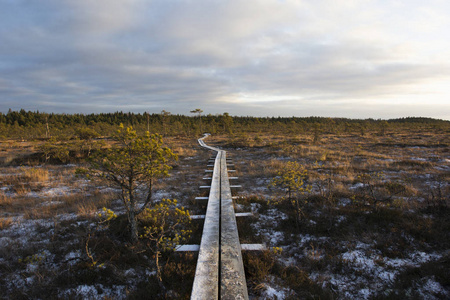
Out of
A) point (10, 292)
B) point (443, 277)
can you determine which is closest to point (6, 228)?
point (10, 292)

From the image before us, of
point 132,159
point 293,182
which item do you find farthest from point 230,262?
point 293,182

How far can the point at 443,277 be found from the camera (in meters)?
3.55

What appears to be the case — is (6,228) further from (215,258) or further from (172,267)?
(215,258)

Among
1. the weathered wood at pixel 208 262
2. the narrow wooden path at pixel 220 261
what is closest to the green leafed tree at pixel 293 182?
the narrow wooden path at pixel 220 261

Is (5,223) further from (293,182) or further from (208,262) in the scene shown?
(293,182)

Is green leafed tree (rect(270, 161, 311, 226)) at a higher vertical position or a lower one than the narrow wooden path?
higher

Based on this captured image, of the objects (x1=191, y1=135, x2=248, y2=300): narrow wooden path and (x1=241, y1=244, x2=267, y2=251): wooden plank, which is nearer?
(x1=191, y1=135, x2=248, y2=300): narrow wooden path

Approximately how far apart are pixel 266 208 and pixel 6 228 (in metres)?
7.45

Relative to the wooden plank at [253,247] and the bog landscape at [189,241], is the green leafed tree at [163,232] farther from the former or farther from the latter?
the wooden plank at [253,247]

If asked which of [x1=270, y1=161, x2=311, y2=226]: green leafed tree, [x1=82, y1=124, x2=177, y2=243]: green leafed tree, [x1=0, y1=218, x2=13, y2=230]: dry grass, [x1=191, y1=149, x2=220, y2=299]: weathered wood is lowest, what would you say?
[x1=0, y1=218, x2=13, y2=230]: dry grass

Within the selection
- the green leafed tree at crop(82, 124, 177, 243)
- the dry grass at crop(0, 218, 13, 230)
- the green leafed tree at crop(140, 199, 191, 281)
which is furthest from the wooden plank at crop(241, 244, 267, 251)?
the dry grass at crop(0, 218, 13, 230)

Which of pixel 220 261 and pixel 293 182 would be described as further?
pixel 293 182

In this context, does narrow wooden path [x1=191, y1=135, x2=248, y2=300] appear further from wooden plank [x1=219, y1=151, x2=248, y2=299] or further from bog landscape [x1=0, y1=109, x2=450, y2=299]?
bog landscape [x1=0, y1=109, x2=450, y2=299]

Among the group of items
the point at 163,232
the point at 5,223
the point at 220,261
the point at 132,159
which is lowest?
the point at 5,223
